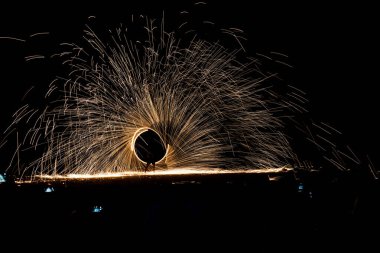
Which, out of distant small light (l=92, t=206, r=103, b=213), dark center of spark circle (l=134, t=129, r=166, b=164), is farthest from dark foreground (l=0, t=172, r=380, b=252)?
dark center of spark circle (l=134, t=129, r=166, b=164)

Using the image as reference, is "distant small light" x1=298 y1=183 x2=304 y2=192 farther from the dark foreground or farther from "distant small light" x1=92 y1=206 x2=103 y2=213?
"distant small light" x1=92 y1=206 x2=103 y2=213

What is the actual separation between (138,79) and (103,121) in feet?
3.43

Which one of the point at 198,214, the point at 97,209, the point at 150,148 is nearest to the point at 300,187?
the point at 198,214

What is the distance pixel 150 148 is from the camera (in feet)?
26.1

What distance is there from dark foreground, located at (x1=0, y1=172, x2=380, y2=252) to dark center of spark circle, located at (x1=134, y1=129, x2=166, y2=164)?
927 mm

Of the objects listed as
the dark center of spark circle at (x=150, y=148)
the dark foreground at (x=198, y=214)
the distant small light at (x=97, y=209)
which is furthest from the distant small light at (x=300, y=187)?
the distant small light at (x=97, y=209)

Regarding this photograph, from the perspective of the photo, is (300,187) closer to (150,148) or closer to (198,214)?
(198,214)

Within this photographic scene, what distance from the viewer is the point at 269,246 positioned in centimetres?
645

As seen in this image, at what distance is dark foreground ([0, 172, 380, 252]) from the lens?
6.45 meters

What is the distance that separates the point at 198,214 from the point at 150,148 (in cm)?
163

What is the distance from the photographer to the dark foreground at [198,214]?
6.45 metres

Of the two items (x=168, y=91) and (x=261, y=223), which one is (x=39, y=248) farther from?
(x=168, y=91)

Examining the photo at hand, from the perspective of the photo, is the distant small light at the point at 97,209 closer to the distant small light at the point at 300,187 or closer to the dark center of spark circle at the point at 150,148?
the dark center of spark circle at the point at 150,148

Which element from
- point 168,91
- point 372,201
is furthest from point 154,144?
point 372,201
